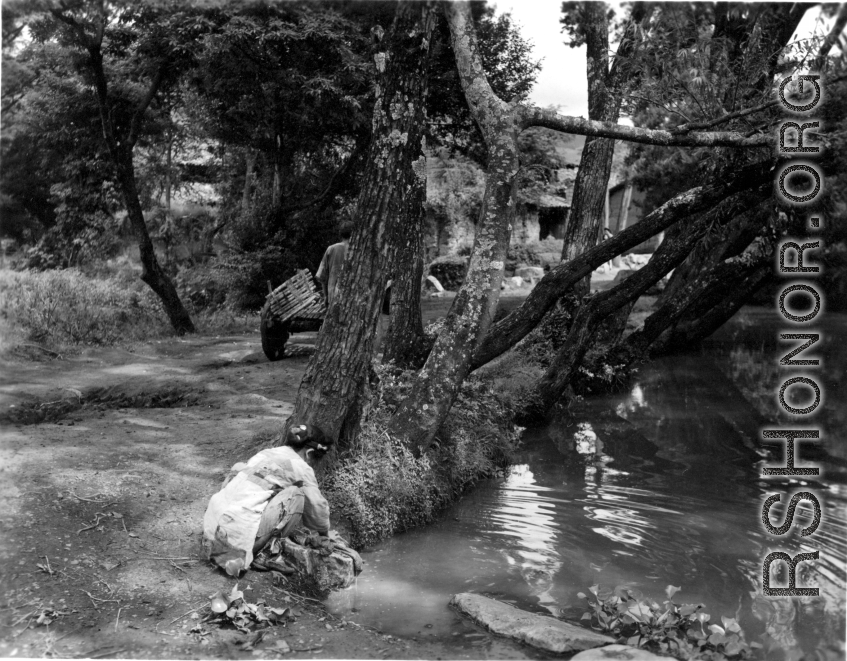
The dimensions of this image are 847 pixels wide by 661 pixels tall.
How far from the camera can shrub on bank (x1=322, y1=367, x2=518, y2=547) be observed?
655 centimetres

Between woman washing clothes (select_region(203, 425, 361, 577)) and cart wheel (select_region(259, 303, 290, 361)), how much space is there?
19.2 ft

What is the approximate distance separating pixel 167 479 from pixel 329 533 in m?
1.66

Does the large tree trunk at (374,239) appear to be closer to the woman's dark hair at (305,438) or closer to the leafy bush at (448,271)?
the woman's dark hair at (305,438)

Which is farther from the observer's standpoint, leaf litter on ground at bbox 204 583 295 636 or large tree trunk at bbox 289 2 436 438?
large tree trunk at bbox 289 2 436 438

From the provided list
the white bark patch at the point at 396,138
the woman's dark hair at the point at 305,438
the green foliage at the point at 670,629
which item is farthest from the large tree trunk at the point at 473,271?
the green foliage at the point at 670,629

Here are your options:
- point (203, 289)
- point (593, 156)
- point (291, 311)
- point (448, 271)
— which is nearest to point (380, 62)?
point (291, 311)

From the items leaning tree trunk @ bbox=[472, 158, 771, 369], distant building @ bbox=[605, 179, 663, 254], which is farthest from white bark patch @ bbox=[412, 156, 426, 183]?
distant building @ bbox=[605, 179, 663, 254]

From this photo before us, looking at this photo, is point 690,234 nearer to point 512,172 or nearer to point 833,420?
point 833,420

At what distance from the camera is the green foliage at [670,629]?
479 cm

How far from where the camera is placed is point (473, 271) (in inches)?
283

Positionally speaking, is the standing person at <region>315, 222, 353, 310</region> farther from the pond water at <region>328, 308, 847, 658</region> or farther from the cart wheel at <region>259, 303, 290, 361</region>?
the pond water at <region>328, 308, 847, 658</region>

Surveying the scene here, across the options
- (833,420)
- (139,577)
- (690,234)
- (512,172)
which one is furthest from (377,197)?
(833,420)

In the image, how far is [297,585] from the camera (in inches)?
208

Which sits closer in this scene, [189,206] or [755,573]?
[755,573]
